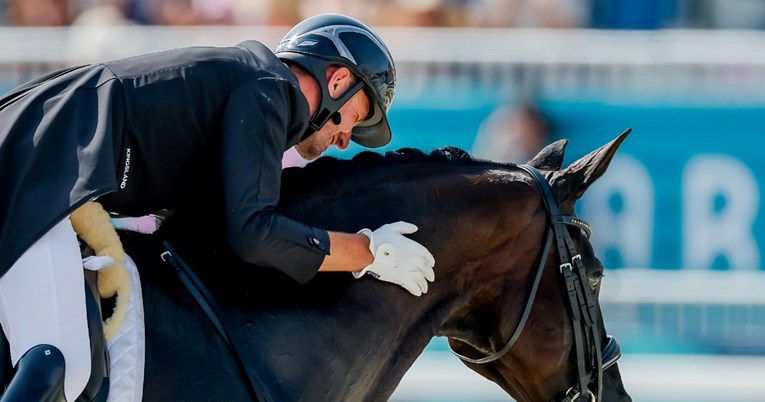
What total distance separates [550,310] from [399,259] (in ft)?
1.99

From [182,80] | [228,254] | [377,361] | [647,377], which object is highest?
[182,80]

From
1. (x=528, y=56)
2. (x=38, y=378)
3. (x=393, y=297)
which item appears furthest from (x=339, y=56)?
(x=528, y=56)

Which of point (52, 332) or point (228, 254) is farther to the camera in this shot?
point (228, 254)

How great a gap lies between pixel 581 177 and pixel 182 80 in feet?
4.63

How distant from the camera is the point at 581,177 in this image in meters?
4.46

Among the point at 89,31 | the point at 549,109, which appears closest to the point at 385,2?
the point at 549,109

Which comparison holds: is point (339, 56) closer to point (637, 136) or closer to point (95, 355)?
point (95, 355)

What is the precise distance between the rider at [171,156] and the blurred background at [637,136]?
11.7ft

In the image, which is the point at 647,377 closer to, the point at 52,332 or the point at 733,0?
the point at 733,0

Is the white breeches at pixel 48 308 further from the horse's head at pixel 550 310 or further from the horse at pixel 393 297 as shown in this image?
the horse's head at pixel 550 310

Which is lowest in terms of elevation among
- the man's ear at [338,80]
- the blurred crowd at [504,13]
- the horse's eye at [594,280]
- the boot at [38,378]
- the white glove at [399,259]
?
the boot at [38,378]

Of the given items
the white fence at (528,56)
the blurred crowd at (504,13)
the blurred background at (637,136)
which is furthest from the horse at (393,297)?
the blurred crowd at (504,13)

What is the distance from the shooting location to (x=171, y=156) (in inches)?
151

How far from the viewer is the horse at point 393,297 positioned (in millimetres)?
3838
